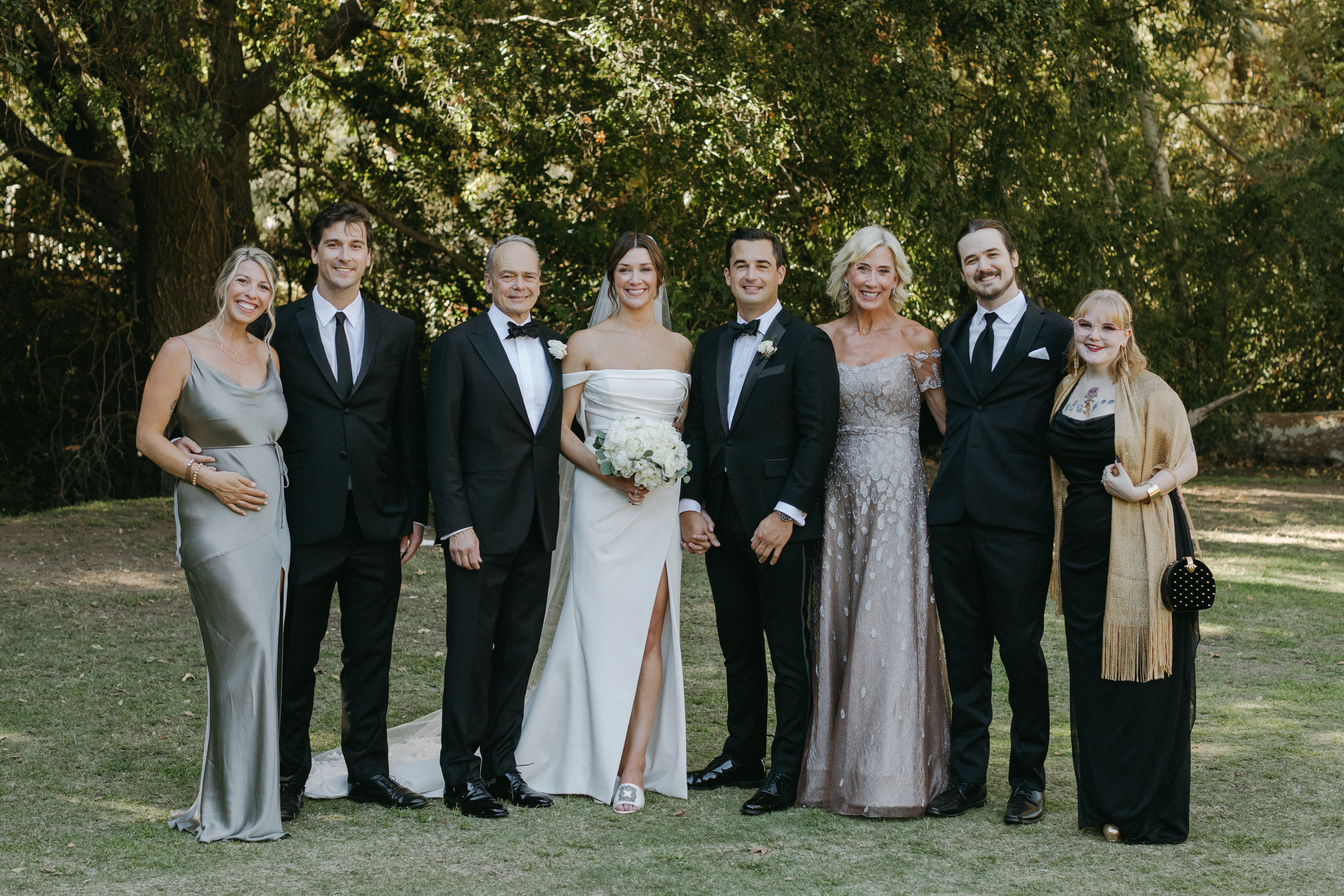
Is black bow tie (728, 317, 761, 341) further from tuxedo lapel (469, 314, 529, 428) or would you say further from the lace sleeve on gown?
tuxedo lapel (469, 314, 529, 428)

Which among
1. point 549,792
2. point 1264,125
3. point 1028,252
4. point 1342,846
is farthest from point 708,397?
→ point 1264,125

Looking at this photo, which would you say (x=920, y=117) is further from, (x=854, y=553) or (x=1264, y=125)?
(x=1264, y=125)

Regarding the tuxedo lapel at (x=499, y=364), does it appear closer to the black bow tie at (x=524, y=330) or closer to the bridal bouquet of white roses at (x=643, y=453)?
the black bow tie at (x=524, y=330)

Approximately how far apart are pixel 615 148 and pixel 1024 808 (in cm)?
892

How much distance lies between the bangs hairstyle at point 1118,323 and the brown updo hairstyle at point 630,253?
157cm

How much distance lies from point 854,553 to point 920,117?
302 inches

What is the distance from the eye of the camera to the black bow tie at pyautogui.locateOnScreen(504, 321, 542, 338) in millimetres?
4543

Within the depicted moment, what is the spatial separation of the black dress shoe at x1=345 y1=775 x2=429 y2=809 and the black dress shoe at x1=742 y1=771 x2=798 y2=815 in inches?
48.3

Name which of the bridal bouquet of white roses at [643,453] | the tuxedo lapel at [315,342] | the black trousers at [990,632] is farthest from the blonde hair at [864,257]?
the tuxedo lapel at [315,342]

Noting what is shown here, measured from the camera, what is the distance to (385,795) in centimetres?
452

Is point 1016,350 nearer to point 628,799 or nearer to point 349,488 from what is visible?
point 628,799

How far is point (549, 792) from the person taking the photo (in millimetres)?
4695

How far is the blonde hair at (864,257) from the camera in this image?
15.2ft

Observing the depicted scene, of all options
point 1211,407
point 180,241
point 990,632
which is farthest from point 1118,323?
point 1211,407
